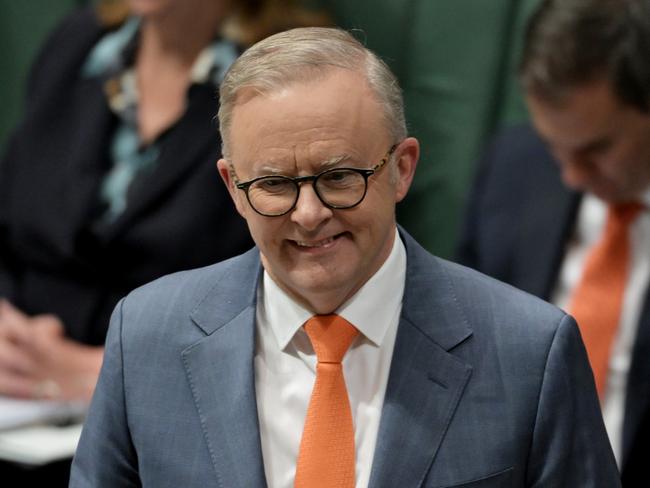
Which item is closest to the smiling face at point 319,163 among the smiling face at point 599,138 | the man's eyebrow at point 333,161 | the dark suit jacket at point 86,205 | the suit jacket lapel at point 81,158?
the man's eyebrow at point 333,161

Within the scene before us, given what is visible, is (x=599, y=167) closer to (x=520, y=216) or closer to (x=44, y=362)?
(x=520, y=216)

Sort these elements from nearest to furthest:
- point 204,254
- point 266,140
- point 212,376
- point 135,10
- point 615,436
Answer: point 266,140, point 212,376, point 615,436, point 204,254, point 135,10

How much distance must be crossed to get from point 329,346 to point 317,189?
0.58 ft

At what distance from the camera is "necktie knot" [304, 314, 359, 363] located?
1.13 m

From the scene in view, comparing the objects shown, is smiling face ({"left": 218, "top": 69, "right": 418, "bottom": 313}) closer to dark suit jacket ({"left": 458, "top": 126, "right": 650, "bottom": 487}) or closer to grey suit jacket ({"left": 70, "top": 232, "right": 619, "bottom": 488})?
grey suit jacket ({"left": 70, "top": 232, "right": 619, "bottom": 488})

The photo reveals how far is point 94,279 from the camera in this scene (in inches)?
87.5

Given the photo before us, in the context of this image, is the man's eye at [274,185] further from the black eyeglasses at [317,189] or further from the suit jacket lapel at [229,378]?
the suit jacket lapel at [229,378]

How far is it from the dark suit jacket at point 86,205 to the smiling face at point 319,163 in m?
1.04

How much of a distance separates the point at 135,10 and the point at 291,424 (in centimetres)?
133

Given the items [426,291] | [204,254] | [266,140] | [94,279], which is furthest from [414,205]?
[266,140]

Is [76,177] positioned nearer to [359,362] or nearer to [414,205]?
[414,205]

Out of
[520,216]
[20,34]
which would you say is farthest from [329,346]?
[20,34]

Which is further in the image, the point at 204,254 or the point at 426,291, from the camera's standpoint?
the point at 204,254

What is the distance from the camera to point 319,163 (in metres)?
1.02
